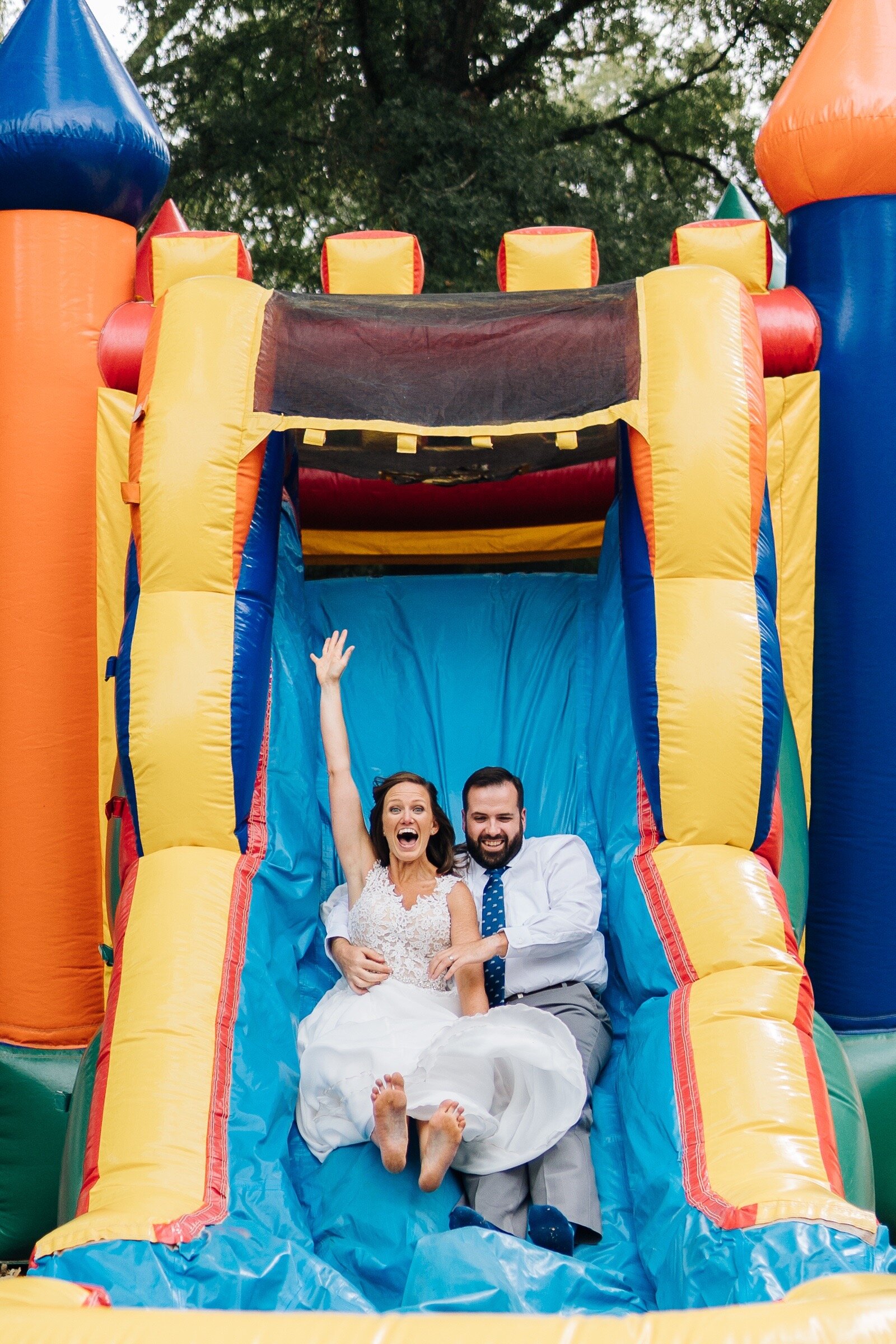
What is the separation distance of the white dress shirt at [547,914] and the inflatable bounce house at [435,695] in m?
0.09

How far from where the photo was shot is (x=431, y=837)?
3.37 m

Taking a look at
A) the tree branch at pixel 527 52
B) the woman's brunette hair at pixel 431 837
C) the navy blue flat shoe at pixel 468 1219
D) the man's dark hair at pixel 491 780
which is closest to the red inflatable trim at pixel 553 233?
the man's dark hair at pixel 491 780

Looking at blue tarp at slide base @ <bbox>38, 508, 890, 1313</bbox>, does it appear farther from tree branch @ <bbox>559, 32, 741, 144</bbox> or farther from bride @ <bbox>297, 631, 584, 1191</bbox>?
tree branch @ <bbox>559, 32, 741, 144</bbox>

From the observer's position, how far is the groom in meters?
2.76

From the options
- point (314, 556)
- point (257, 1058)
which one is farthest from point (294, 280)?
point (257, 1058)

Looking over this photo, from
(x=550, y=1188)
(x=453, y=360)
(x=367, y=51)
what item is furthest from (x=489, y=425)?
(x=367, y=51)

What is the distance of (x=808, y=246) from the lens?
13.0ft

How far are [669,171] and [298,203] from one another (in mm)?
2352

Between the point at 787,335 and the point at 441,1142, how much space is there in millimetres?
2295

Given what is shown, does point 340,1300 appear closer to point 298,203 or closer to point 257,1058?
point 257,1058

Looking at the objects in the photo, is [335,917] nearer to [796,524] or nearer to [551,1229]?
[551,1229]

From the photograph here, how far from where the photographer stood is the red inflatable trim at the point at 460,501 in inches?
165

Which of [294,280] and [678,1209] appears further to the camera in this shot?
[294,280]

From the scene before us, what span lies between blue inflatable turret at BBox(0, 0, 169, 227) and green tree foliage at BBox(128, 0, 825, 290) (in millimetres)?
3391
